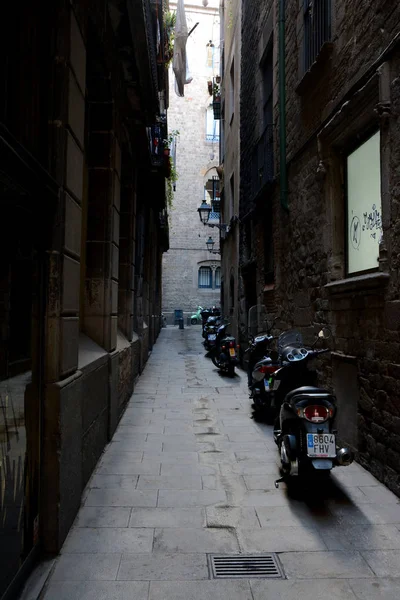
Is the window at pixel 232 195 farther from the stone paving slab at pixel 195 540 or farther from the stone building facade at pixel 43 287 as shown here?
the stone paving slab at pixel 195 540

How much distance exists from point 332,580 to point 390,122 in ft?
11.8

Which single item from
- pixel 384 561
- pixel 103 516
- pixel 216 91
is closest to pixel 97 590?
pixel 103 516

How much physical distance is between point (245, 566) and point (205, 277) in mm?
31099

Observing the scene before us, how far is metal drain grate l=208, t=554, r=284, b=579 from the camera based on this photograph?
2.84m

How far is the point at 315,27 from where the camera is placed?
21.2 ft

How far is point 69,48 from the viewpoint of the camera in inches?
127

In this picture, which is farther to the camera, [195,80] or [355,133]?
[195,80]

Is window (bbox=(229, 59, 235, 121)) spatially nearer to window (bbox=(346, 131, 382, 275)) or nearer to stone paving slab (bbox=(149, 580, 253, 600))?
window (bbox=(346, 131, 382, 275))

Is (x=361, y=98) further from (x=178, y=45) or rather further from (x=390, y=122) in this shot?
(x=178, y=45)

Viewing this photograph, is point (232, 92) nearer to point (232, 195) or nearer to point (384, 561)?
point (232, 195)

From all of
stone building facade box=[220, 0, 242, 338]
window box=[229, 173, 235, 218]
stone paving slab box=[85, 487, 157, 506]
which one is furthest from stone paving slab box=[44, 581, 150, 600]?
window box=[229, 173, 235, 218]

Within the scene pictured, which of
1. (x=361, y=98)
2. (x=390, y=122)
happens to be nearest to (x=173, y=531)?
(x=390, y=122)

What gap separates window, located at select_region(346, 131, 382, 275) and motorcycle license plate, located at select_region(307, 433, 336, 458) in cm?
190

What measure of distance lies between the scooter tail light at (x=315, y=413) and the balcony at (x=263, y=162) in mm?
5859
